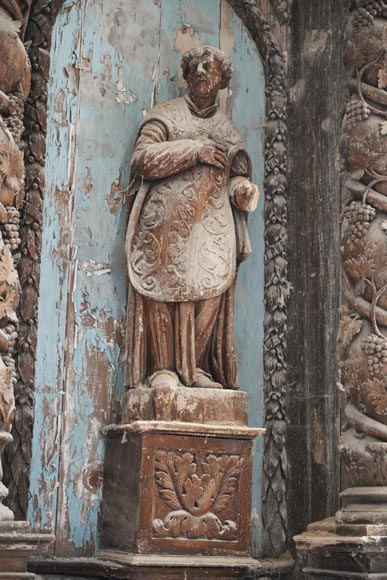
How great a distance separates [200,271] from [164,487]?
87cm

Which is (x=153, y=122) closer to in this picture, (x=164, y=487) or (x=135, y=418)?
(x=135, y=418)

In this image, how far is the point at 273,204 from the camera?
4801 mm

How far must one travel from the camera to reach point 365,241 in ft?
13.8

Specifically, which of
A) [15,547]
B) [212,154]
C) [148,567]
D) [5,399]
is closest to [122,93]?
[212,154]

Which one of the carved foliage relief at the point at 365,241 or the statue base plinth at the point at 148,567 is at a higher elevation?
the carved foliage relief at the point at 365,241

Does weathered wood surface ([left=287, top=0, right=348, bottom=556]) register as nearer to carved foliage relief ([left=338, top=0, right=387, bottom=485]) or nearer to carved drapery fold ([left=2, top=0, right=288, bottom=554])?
carved drapery fold ([left=2, top=0, right=288, bottom=554])

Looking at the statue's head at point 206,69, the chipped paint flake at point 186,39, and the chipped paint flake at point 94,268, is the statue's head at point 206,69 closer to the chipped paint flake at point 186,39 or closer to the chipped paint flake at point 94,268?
the chipped paint flake at point 186,39

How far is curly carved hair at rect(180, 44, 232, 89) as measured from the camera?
4.50 m

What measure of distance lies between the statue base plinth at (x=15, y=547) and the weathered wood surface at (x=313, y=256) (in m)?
1.44

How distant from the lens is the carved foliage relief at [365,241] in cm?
405

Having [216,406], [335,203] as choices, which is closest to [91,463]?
[216,406]

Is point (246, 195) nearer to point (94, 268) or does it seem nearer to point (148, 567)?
point (94, 268)

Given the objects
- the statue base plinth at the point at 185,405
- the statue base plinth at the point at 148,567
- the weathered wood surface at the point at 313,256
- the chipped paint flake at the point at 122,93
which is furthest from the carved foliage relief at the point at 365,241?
the chipped paint flake at the point at 122,93

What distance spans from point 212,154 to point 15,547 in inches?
71.3
